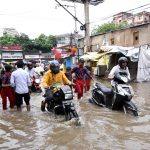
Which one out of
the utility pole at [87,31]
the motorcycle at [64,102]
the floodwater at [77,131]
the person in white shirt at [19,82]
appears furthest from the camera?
the utility pole at [87,31]

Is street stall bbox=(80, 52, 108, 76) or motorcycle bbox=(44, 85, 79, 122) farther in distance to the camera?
street stall bbox=(80, 52, 108, 76)

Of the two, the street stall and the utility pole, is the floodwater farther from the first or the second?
the utility pole

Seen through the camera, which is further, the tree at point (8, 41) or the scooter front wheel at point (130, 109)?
the tree at point (8, 41)

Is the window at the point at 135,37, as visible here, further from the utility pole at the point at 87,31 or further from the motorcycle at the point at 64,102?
the motorcycle at the point at 64,102

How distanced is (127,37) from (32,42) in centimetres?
3531

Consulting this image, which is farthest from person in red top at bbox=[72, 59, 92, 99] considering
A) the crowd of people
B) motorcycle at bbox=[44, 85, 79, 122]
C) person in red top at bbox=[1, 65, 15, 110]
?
motorcycle at bbox=[44, 85, 79, 122]

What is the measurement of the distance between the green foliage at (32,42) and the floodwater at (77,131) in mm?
51301

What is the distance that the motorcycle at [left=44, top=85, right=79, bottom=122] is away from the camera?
24.2ft

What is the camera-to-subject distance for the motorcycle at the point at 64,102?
737 centimetres

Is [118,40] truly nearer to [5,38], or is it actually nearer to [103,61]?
[103,61]

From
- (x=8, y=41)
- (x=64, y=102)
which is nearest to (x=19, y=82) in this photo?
(x=64, y=102)

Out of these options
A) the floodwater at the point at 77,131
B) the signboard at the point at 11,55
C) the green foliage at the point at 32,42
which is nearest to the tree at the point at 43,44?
the green foliage at the point at 32,42

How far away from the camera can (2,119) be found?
28.0ft

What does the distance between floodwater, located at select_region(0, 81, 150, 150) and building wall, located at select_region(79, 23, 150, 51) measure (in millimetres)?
17061
